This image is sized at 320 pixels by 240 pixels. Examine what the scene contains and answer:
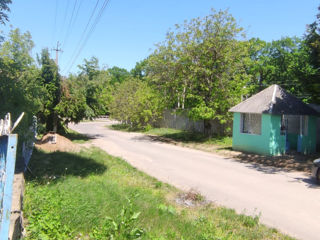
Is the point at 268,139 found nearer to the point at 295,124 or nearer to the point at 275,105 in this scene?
the point at 275,105

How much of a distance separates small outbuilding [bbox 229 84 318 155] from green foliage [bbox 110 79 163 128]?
1121 cm

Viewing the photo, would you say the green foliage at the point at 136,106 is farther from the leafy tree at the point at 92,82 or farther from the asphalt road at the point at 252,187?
the asphalt road at the point at 252,187

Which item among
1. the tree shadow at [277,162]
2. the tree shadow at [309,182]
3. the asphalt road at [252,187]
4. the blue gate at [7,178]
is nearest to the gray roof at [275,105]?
the tree shadow at [277,162]

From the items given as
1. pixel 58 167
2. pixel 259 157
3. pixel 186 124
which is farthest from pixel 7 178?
pixel 186 124

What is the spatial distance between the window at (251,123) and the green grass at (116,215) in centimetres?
916

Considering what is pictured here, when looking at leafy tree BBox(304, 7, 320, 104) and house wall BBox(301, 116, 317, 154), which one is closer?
leafy tree BBox(304, 7, 320, 104)

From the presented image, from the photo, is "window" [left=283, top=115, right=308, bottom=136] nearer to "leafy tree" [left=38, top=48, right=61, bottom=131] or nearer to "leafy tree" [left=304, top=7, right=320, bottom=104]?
"leafy tree" [left=304, top=7, right=320, bottom=104]

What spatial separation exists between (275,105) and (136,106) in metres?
18.1

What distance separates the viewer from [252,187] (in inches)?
327

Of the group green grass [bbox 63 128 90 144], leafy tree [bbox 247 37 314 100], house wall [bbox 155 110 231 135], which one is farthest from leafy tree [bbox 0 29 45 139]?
leafy tree [bbox 247 37 314 100]

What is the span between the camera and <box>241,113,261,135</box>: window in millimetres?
15219

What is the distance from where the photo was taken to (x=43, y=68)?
1711 cm

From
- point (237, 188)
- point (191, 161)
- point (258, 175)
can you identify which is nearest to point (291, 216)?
point (237, 188)

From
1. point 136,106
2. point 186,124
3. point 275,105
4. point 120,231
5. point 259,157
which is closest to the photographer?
A: point 120,231
